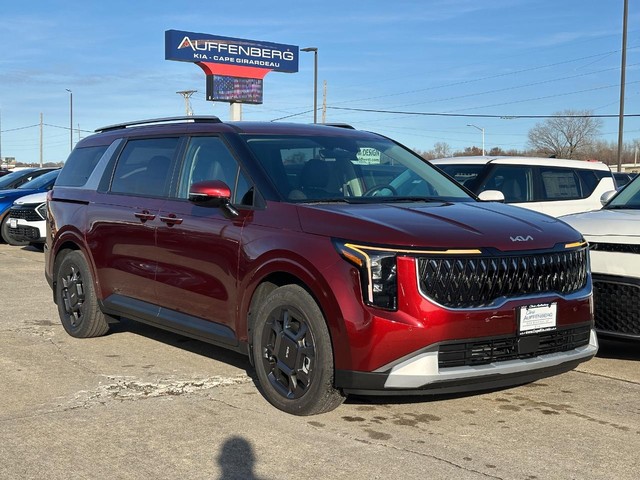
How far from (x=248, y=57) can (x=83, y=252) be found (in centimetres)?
2776

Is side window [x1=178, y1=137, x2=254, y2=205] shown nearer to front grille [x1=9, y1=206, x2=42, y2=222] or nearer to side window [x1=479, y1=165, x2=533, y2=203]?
side window [x1=479, y1=165, x2=533, y2=203]

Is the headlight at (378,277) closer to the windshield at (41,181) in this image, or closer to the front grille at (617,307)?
the front grille at (617,307)

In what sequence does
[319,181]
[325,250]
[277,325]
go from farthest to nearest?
[319,181]
[277,325]
[325,250]

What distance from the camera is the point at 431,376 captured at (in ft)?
14.2

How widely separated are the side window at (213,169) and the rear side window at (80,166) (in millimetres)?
1551

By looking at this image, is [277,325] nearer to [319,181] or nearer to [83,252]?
[319,181]

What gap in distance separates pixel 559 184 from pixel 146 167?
248 inches

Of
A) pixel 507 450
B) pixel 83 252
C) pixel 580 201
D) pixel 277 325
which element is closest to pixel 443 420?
pixel 507 450

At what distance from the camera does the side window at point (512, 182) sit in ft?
33.3

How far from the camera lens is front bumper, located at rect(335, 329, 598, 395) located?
14.2 ft

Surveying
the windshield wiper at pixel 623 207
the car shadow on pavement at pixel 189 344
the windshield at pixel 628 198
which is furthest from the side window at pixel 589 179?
the car shadow on pavement at pixel 189 344

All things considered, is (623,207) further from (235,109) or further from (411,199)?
(235,109)

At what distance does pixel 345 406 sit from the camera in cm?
505

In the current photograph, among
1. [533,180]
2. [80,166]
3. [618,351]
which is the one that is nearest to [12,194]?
[80,166]
